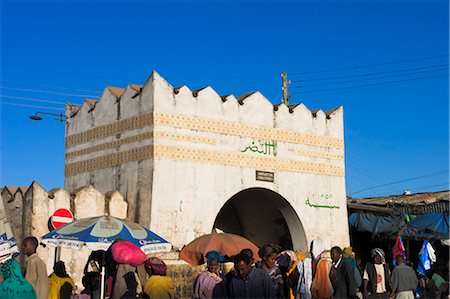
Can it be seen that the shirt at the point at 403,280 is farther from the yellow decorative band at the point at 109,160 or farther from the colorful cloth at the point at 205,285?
the yellow decorative band at the point at 109,160

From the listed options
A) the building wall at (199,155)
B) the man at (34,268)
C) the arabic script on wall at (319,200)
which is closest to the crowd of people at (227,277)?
the man at (34,268)

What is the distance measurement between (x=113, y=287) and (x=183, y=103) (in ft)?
29.4

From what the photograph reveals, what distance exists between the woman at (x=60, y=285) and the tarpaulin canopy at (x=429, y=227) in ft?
46.6

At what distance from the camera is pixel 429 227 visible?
2150 cm

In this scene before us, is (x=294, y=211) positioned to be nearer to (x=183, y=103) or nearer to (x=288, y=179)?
(x=288, y=179)

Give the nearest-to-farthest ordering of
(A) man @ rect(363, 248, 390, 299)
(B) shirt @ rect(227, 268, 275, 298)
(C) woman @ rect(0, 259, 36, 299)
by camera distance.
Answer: (C) woman @ rect(0, 259, 36, 299)
(B) shirt @ rect(227, 268, 275, 298)
(A) man @ rect(363, 248, 390, 299)

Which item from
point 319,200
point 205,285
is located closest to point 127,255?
point 205,285

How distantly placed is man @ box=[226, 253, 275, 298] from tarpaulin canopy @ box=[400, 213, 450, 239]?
14.8 m

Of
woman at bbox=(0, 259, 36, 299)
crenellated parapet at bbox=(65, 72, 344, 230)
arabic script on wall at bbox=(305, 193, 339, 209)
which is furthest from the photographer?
arabic script on wall at bbox=(305, 193, 339, 209)

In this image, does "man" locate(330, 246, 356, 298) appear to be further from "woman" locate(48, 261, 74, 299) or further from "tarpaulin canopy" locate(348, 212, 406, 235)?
"tarpaulin canopy" locate(348, 212, 406, 235)

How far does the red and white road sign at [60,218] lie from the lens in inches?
647

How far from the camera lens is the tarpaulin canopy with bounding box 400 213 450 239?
69.6ft

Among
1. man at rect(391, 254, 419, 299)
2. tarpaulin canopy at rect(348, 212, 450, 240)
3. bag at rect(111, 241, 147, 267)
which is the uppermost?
tarpaulin canopy at rect(348, 212, 450, 240)

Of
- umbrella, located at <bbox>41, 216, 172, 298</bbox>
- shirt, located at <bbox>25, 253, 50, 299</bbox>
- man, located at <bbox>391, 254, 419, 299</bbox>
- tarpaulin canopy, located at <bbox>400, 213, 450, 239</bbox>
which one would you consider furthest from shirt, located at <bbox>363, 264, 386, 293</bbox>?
tarpaulin canopy, located at <bbox>400, 213, 450, 239</bbox>
